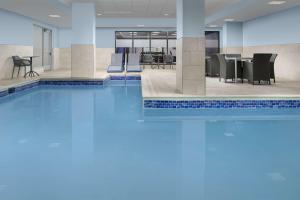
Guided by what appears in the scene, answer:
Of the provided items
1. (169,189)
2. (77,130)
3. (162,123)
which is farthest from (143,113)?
(169,189)

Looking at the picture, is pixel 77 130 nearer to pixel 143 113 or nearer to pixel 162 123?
pixel 162 123

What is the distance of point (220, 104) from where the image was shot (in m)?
7.41

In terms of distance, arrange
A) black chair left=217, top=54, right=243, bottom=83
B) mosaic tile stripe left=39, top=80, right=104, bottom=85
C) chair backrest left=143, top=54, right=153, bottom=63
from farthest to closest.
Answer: chair backrest left=143, top=54, right=153, bottom=63
mosaic tile stripe left=39, top=80, right=104, bottom=85
black chair left=217, top=54, right=243, bottom=83

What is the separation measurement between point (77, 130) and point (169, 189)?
8.73 feet

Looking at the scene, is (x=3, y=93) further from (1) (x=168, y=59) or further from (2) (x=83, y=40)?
(1) (x=168, y=59)

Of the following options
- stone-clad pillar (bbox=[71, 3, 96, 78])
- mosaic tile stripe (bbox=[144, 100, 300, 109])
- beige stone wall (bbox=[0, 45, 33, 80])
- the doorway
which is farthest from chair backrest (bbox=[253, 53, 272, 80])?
the doorway

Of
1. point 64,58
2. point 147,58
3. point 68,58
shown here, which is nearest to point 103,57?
point 68,58

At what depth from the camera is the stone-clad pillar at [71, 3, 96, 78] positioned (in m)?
12.0

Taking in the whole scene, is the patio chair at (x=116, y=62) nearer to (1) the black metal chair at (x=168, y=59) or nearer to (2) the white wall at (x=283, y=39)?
(1) the black metal chair at (x=168, y=59)

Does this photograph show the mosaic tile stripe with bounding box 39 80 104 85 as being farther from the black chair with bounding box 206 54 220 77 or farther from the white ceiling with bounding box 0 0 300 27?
the black chair with bounding box 206 54 220 77

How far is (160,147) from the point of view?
4.23 metres

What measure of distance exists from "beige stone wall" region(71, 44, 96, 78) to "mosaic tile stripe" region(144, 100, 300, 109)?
5.47 m

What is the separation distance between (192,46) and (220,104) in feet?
4.46

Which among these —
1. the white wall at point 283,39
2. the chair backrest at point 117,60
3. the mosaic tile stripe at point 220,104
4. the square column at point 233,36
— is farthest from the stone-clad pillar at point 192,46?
the square column at point 233,36
